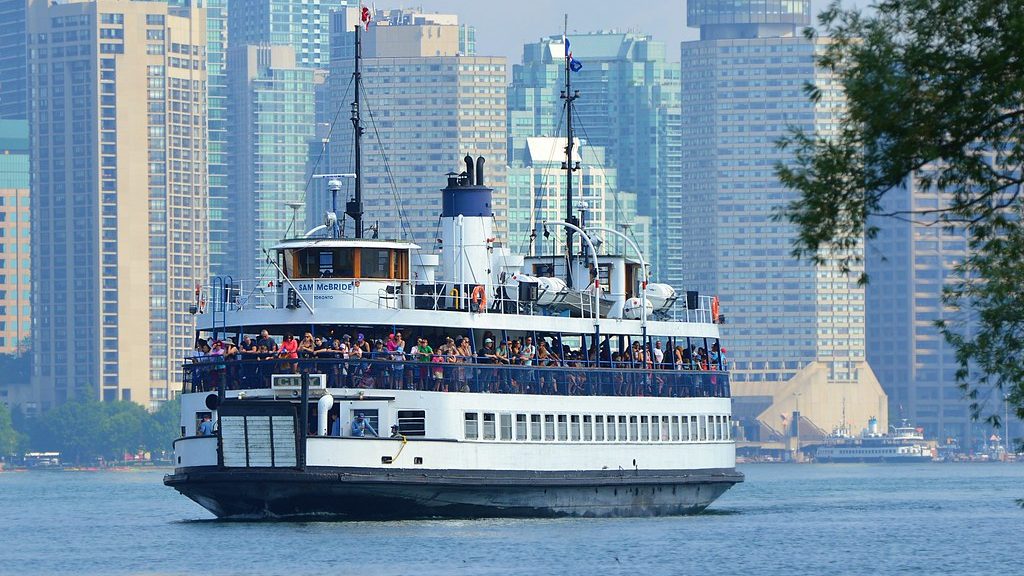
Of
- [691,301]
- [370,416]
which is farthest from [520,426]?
[691,301]

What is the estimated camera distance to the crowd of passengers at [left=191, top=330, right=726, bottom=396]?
205 feet

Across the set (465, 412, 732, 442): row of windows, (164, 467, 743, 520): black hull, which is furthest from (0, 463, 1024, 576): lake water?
(465, 412, 732, 442): row of windows

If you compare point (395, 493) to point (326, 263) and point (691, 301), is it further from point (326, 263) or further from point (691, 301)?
point (691, 301)

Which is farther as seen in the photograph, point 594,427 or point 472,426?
point 594,427

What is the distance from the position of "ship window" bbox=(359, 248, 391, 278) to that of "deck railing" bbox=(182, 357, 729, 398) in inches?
139

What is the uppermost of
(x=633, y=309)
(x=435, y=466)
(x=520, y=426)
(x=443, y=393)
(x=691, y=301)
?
(x=691, y=301)

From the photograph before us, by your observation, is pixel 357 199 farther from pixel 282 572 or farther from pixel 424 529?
pixel 282 572

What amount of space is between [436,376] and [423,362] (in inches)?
24.8

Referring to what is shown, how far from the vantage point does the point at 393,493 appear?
62.0 m

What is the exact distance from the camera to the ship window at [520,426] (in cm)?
6588

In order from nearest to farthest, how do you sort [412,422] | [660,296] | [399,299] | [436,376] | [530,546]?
[530,546]
[412,422]
[436,376]
[399,299]
[660,296]

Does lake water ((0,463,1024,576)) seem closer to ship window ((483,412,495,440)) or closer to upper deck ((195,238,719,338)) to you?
ship window ((483,412,495,440))

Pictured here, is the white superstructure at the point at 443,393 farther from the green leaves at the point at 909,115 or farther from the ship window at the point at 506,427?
the green leaves at the point at 909,115

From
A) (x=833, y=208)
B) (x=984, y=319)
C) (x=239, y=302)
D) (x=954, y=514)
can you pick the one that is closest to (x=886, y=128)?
(x=833, y=208)
